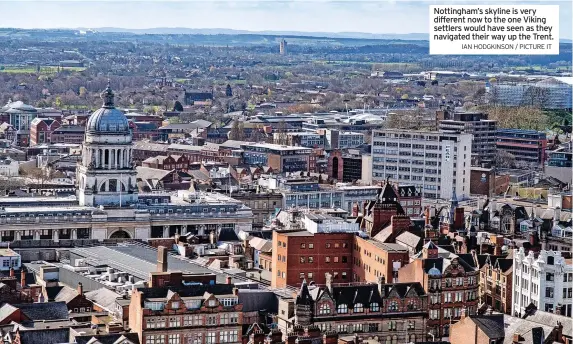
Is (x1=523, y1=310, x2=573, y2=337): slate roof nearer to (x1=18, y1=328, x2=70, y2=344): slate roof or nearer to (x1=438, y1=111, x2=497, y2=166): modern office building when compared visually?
(x1=18, y1=328, x2=70, y2=344): slate roof

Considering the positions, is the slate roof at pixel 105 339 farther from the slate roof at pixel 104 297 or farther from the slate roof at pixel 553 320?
the slate roof at pixel 553 320

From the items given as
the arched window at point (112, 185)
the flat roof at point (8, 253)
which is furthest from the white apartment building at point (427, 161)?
the flat roof at point (8, 253)

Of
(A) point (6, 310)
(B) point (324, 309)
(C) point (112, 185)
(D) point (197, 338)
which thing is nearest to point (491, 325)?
(B) point (324, 309)

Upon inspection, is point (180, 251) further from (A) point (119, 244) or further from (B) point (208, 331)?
(B) point (208, 331)

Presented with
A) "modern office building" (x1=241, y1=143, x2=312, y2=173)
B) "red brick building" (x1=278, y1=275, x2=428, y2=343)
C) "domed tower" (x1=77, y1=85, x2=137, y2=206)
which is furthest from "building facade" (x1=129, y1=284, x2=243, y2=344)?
"modern office building" (x1=241, y1=143, x2=312, y2=173)

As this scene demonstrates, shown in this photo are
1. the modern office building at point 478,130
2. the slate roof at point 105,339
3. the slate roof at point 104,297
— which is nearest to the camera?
the slate roof at point 105,339

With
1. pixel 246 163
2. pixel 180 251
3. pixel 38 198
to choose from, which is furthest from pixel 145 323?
pixel 246 163

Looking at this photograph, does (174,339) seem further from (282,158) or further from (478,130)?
(478,130)
